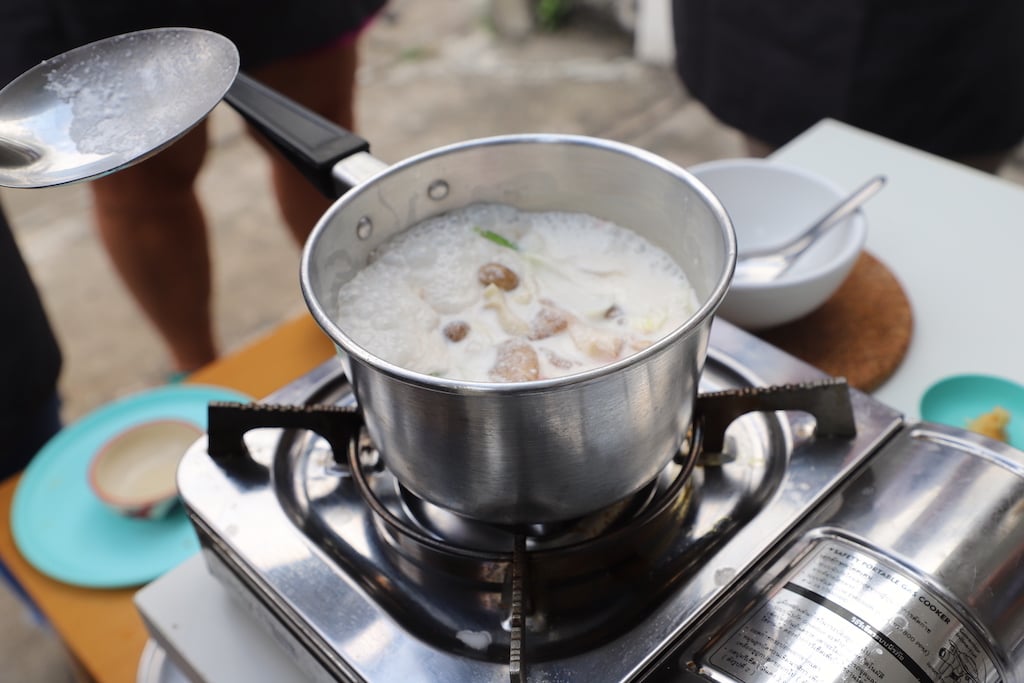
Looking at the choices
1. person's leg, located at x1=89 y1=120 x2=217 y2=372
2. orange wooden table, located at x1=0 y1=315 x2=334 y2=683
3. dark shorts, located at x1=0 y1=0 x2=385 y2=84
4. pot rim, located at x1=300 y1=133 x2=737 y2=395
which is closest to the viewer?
pot rim, located at x1=300 y1=133 x2=737 y2=395

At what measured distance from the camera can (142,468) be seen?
1.14 metres

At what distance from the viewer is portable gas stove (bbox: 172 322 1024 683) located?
57 centimetres

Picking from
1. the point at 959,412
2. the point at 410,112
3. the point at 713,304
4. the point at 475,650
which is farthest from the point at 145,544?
the point at 410,112

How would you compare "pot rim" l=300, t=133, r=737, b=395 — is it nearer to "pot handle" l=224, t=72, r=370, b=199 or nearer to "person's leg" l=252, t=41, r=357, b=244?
"pot handle" l=224, t=72, r=370, b=199

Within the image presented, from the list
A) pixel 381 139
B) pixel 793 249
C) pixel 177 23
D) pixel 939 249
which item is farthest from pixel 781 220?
pixel 381 139

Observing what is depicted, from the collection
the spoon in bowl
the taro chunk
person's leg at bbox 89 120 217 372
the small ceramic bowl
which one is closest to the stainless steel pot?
the taro chunk

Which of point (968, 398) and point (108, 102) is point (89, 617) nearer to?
point (108, 102)

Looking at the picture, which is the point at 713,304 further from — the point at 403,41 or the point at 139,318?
the point at 403,41

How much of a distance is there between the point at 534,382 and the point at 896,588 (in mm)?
311

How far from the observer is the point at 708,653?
1.89 feet

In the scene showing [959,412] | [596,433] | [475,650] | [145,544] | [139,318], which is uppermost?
[596,433]

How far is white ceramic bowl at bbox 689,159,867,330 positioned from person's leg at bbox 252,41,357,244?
35.1 inches

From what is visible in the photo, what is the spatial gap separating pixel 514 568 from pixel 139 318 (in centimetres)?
245

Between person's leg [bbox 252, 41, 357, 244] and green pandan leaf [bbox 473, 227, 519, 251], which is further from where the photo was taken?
person's leg [bbox 252, 41, 357, 244]
